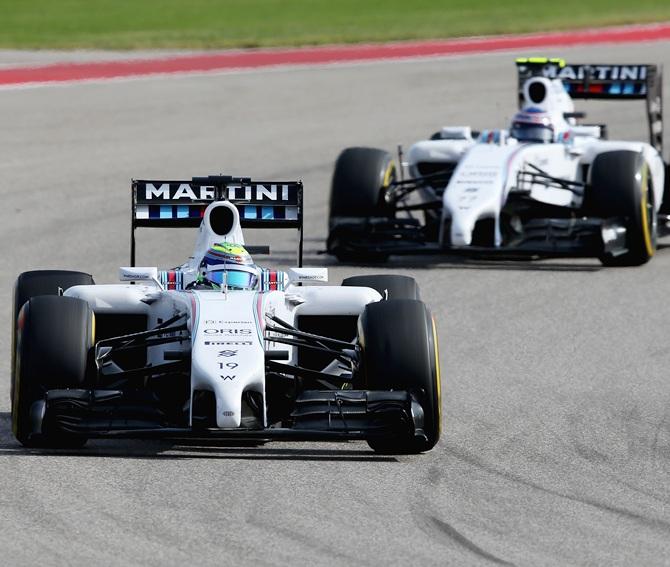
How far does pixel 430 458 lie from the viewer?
9.93 meters

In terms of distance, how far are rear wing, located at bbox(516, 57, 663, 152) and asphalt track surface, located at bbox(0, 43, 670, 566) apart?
8.60 ft

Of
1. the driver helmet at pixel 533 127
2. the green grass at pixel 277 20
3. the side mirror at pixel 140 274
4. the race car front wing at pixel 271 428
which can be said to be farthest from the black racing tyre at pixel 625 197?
the green grass at pixel 277 20

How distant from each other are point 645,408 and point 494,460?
1830mm

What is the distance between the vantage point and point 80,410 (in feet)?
31.3

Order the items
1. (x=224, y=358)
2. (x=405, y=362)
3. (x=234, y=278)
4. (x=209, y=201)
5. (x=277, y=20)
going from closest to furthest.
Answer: (x=224, y=358)
(x=405, y=362)
(x=234, y=278)
(x=209, y=201)
(x=277, y=20)

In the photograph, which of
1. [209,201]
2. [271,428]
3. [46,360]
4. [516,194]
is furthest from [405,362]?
[516,194]

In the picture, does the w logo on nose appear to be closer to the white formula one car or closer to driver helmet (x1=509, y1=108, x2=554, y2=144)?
the white formula one car

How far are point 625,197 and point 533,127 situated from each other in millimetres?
1665

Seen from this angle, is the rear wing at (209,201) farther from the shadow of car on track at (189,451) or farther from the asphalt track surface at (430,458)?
the shadow of car on track at (189,451)

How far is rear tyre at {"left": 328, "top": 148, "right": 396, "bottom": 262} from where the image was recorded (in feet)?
58.4

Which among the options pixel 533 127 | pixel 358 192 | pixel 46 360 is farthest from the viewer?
pixel 533 127

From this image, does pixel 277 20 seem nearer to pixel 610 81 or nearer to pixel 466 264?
pixel 610 81

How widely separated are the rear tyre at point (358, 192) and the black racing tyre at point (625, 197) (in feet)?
6.83

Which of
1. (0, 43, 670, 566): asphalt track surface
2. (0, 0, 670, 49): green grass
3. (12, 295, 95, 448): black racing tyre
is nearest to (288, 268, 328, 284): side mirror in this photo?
(0, 43, 670, 566): asphalt track surface
